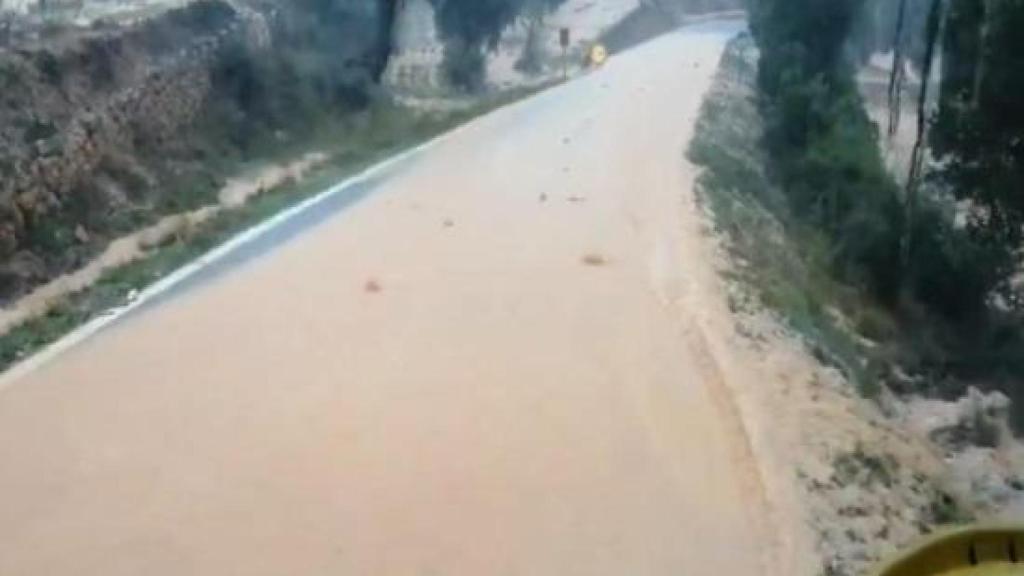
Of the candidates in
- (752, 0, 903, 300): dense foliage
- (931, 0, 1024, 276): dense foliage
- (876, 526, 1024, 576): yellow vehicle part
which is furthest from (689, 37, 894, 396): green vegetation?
(876, 526, 1024, 576): yellow vehicle part

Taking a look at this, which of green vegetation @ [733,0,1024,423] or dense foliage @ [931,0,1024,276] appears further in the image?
green vegetation @ [733,0,1024,423]

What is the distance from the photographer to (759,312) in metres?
17.0

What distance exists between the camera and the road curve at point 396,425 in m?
9.72

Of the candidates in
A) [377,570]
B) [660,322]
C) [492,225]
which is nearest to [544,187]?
[492,225]

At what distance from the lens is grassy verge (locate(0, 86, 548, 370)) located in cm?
1455

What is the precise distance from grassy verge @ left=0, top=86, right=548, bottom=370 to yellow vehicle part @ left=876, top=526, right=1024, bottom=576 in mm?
10026

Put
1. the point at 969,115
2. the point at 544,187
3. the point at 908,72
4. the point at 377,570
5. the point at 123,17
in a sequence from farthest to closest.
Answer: the point at 908,72, the point at 123,17, the point at 544,187, the point at 969,115, the point at 377,570

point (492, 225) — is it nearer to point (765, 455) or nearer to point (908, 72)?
point (765, 455)

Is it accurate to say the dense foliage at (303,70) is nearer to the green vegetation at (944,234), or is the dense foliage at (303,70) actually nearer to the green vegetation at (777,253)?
the green vegetation at (777,253)

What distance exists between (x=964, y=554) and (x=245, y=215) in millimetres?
15981

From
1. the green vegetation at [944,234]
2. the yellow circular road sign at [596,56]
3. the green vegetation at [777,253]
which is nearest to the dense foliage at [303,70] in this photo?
the green vegetation at [777,253]

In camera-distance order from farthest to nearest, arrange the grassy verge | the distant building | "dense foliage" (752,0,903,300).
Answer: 1. the distant building
2. "dense foliage" (752,0,903,300)
3. the grassy verge

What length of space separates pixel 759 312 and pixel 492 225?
5.00m

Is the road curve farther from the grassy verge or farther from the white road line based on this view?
the grassy verge
